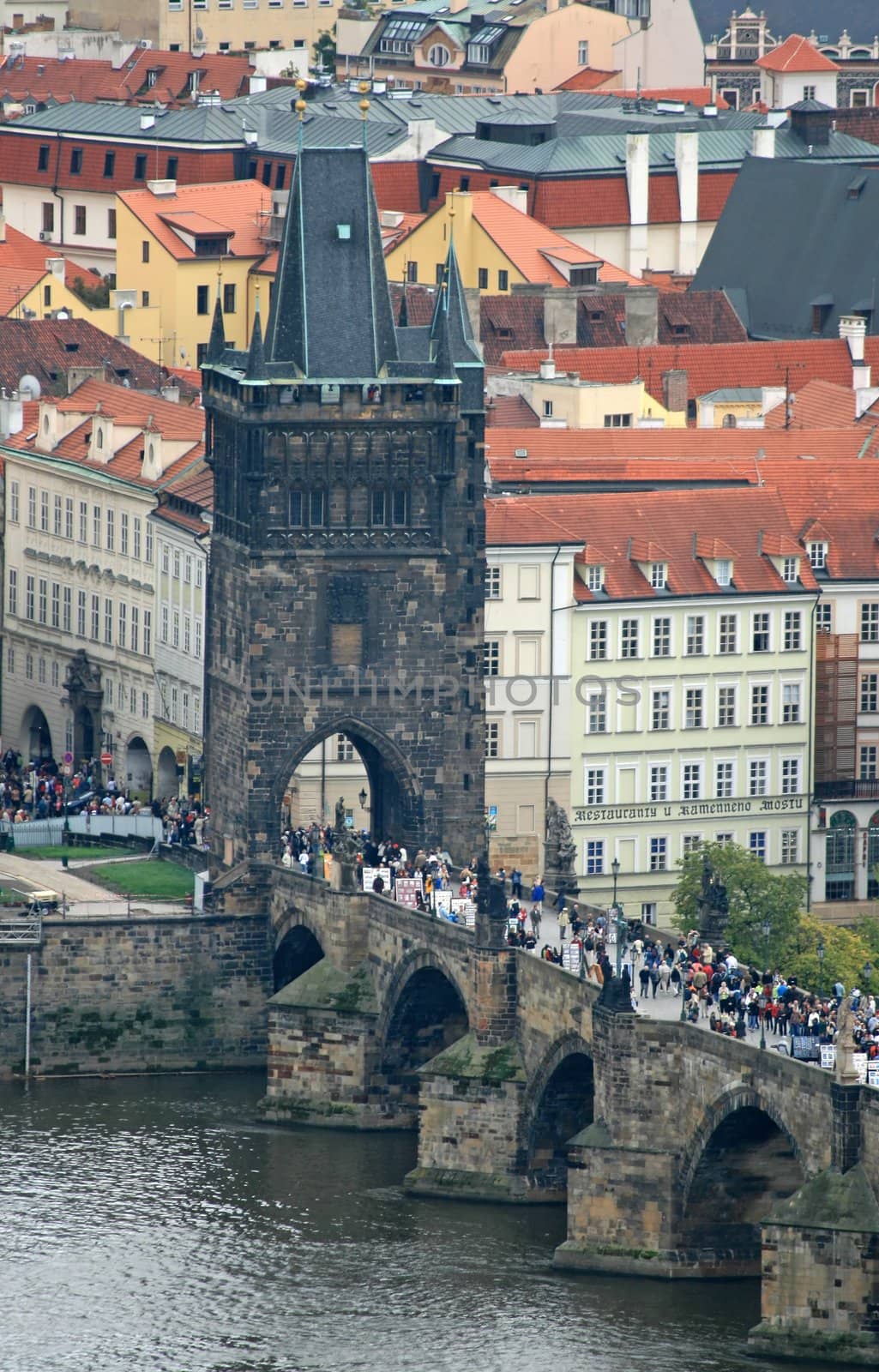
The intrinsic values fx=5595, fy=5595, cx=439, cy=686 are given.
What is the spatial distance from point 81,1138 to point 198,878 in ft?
62.0

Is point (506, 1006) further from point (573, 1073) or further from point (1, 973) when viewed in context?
point (1, 973)

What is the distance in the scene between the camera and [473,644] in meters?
192

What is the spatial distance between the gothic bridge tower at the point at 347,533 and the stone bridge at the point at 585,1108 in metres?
5.74

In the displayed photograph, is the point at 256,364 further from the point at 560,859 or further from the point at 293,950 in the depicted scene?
the point at 293,950

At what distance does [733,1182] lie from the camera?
16125 cm

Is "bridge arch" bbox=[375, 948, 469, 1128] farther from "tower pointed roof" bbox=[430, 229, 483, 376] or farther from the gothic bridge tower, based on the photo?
"tower pointed roof" bbox=[430, 229, 483, 376]

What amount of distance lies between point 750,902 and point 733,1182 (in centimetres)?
3426

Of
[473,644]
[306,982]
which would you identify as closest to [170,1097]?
[306,982]

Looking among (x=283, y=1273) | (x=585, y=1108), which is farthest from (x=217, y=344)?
(x=283, y=1273)

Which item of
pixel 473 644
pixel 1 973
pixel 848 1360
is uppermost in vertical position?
pixel 473 644

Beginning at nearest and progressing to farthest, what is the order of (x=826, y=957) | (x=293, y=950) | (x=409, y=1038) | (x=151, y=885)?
(x=409, y=1038), (x=826, y=957), (x=293, y=950), (x=151, y=885)

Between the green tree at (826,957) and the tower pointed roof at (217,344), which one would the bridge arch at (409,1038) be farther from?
the tower pointed roof at (217,344)

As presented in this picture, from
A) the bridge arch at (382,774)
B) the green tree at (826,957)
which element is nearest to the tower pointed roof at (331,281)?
the bridge arch at (382,774)

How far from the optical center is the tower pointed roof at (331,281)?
18700 cm
